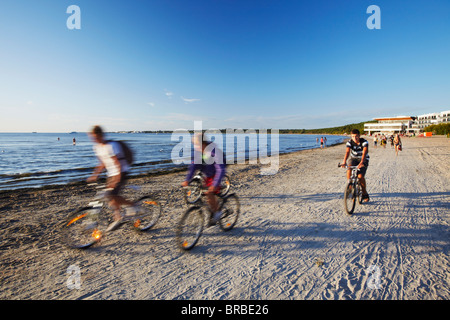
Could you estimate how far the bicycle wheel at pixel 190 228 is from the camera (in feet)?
12.5

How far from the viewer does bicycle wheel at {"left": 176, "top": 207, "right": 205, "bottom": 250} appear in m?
3.82

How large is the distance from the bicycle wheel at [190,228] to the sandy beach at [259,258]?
0.69ft

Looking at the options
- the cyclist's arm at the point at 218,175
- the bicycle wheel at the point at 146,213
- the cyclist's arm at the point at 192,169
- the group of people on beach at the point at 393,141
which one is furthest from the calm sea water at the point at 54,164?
the group of people on beach at the point at 393,141

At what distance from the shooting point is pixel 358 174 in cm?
599

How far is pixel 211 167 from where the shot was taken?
173 inches

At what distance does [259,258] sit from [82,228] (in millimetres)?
3510

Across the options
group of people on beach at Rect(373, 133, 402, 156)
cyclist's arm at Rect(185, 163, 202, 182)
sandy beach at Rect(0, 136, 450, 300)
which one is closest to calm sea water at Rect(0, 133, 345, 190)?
sandy beach at Rect(0, 136, 450, 300)

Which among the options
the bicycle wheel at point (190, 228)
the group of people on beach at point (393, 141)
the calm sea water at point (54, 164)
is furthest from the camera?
the group of people on beach at point (393, 141)

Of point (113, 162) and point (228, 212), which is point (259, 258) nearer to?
point (228, 212)

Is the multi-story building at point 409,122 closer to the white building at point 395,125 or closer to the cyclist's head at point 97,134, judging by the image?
the white building at point 395,125

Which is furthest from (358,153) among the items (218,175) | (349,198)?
(218,175)

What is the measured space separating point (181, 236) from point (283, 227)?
258 centimetres
